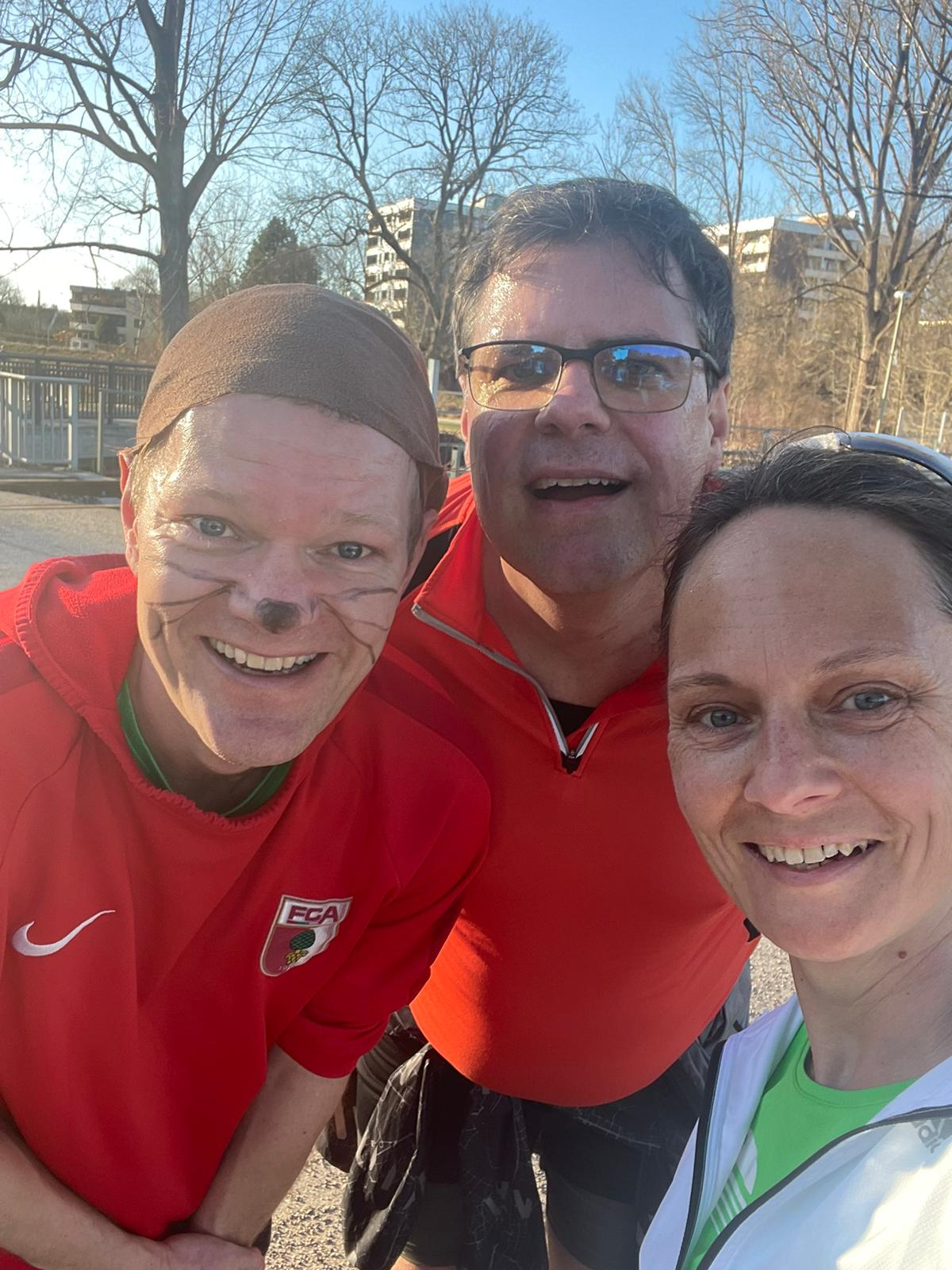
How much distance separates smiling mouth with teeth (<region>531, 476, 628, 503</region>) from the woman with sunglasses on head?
23.7 inches

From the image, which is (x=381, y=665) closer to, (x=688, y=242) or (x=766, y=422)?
(x=688, y=242)

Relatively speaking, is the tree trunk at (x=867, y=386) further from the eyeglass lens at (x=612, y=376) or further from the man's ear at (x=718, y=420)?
the eyeglass lens at (x=612, y=376)

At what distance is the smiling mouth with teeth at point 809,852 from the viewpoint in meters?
1.16

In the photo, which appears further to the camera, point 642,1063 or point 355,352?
point 642,1063

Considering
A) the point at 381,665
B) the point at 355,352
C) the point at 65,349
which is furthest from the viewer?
the point at 65,349

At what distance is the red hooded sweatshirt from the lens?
134 cm

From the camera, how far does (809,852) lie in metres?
1.20

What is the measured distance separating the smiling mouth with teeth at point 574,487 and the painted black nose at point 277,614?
0.76 metres

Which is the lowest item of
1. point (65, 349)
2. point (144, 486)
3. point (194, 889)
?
point (194, 889)

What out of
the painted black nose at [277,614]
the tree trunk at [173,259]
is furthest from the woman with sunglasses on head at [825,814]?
the tree trunk at [173,259]

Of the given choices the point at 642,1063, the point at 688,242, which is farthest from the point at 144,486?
the point at 642,1063

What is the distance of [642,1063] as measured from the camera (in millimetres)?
2053

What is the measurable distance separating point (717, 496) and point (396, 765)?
0.69 metres

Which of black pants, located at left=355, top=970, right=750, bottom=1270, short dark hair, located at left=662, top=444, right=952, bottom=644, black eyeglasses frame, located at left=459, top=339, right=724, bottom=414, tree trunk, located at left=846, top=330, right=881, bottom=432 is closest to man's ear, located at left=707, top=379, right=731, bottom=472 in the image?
black eyeglasses frame, located at left=459, top=339, right=724, bottom=414
